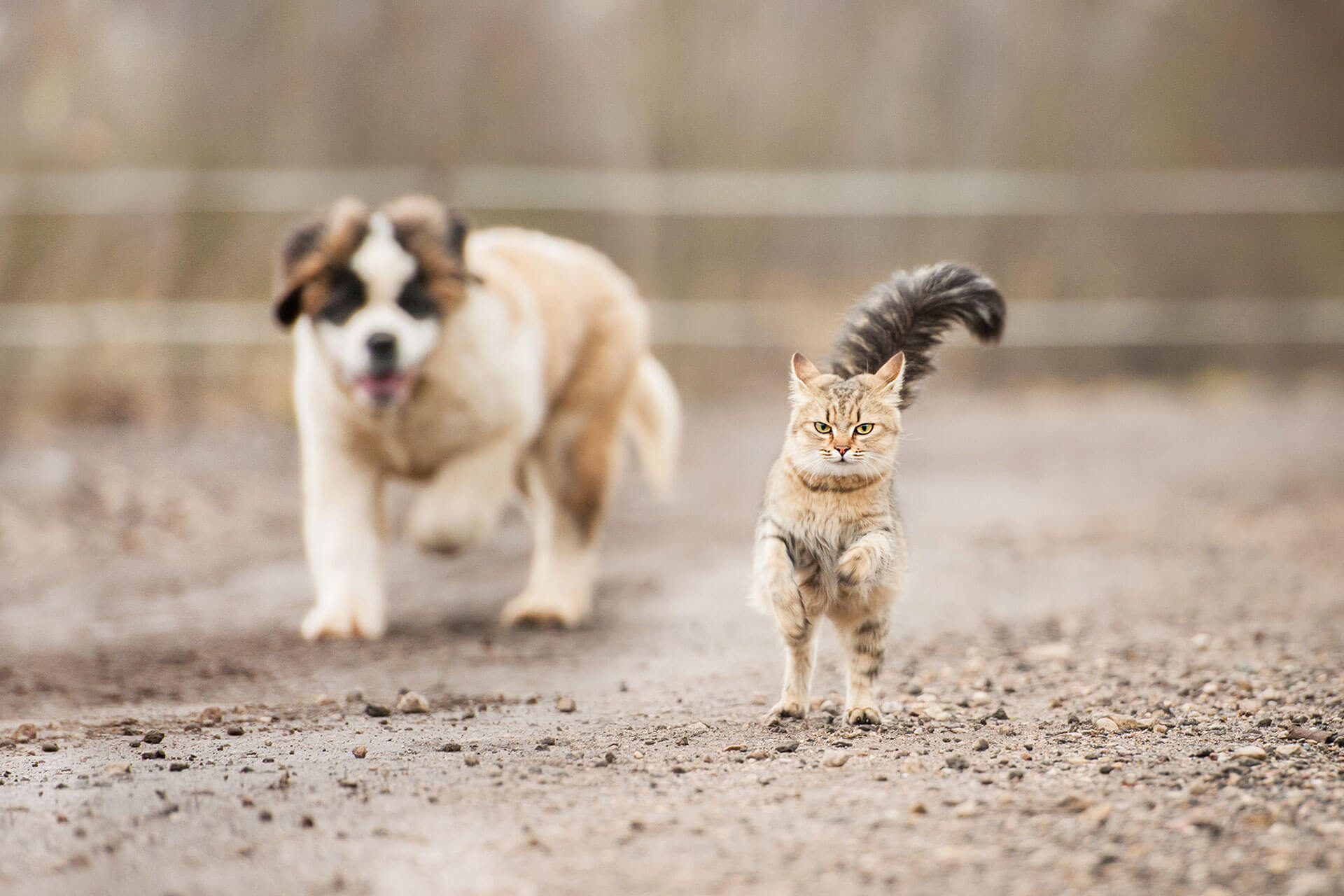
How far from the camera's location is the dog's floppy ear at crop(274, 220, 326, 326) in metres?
5.14

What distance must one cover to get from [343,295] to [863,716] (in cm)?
259

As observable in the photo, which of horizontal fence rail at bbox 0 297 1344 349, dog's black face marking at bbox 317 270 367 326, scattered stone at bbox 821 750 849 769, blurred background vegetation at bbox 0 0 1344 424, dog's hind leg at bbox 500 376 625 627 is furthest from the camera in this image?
horizontal fence rail at bbox 0 297 1344 349

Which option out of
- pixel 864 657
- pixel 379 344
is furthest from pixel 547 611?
pixel 864 657

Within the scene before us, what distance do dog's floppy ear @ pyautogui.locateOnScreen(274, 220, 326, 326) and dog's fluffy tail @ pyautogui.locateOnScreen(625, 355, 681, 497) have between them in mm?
1645

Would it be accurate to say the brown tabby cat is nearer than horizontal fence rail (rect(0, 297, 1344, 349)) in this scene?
Yes

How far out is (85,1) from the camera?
38.6ft

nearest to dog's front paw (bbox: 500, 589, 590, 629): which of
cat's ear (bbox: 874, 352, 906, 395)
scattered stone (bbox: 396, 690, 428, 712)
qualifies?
scattered stone (bbox: 396, 690, 428, 712)

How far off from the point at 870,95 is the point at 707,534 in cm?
851

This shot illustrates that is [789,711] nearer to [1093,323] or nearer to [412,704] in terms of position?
[412,704]

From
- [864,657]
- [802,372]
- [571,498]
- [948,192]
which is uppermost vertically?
[948,192]

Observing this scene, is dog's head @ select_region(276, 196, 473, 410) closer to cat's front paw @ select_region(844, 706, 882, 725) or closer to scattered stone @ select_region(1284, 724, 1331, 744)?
cat's front paw @ select_region(844, 706, 882, 725)

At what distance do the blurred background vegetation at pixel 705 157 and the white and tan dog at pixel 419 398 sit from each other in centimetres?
638

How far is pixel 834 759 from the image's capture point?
3.10 metres

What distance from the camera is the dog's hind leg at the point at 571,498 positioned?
18.9 feet
